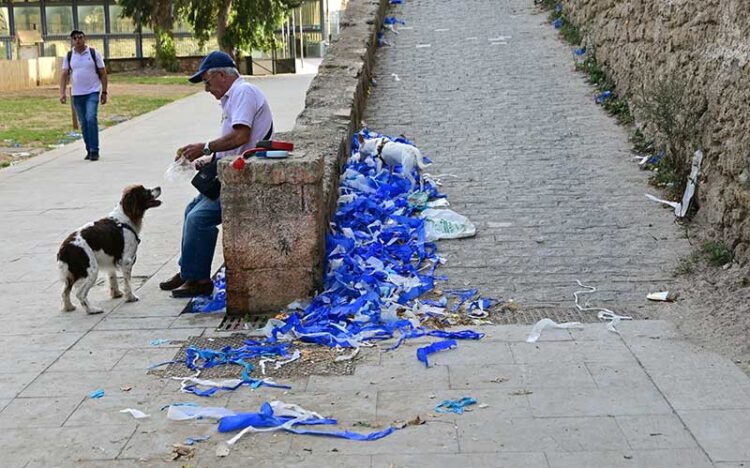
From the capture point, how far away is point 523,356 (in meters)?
5.24

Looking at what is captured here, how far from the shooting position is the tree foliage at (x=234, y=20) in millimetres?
39688

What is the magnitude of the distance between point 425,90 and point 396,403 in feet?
26.0

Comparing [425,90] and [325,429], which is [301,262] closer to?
[325,429]

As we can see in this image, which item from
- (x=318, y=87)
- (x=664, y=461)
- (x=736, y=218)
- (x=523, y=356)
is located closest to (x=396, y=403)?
(x=523, y=356)

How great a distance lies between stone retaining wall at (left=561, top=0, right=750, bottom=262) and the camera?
21.9ft

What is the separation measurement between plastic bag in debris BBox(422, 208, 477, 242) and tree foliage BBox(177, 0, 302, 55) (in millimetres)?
33192

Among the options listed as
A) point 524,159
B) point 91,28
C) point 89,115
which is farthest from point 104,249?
point 91,28

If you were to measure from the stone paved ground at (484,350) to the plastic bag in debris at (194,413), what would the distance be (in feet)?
0.26

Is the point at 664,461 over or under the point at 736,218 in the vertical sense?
under

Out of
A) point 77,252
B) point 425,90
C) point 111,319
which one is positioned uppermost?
point 425,90

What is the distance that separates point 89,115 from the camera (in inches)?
554

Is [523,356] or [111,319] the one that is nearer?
[523,356]

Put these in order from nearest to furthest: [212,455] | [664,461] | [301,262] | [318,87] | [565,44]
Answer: [664,461] < [212,455] < [301,262] < [318,87] < [565,44]

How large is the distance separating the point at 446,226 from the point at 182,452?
3937 mm
